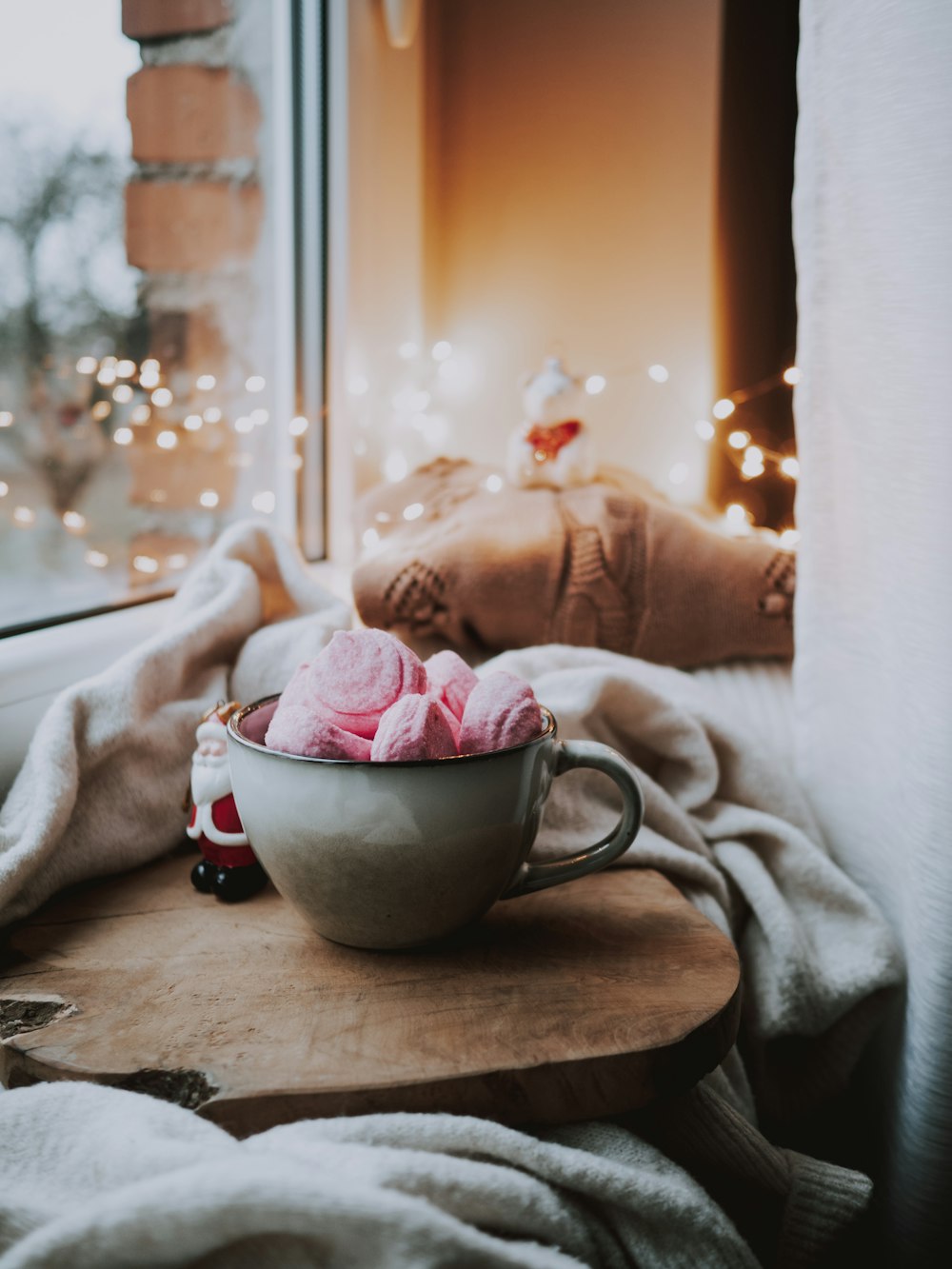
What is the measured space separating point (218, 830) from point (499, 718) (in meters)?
0.20

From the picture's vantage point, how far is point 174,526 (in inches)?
41.6

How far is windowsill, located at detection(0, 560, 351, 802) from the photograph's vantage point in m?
0.68

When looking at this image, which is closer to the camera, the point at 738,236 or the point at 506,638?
the point at 506,638

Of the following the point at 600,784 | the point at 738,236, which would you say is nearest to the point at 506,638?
the point at 600,784

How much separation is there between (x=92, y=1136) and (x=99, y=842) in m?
0.25

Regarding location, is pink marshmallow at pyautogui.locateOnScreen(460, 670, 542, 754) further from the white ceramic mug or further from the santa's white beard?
the santa's white beard

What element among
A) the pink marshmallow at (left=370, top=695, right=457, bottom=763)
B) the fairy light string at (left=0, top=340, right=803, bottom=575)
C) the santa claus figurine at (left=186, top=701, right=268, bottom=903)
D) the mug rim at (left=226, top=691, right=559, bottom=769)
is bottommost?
the santa claus figurine at (left=186, top=701, right=268, bottom=903)

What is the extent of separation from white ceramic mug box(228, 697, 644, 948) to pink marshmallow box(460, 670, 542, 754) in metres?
0.01

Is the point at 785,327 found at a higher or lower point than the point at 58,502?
higher

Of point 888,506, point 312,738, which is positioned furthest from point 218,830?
point 888,506

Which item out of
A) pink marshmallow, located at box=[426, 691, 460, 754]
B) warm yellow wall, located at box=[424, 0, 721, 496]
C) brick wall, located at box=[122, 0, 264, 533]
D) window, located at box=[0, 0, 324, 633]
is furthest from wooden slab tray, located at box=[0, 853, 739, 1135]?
warm yellow wall, located at box=[424, 0, 721, 496]

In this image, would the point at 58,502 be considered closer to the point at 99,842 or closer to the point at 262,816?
the point at 99,842

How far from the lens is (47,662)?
722 millimetres

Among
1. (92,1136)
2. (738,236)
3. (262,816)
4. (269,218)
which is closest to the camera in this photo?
(92,1136)
